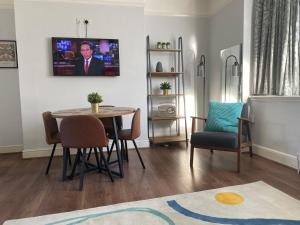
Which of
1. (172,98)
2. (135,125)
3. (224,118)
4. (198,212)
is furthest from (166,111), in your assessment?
(198,212)

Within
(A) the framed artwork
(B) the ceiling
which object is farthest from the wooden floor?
(B) the ceiling

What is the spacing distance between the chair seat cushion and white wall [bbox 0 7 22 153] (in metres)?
2.94

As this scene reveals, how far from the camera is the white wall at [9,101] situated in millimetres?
3496

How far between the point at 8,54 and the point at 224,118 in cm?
351

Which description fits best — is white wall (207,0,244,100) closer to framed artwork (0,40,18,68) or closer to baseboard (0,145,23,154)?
framed artwork (0,40,18,68)

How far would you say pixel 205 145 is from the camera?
2709mm

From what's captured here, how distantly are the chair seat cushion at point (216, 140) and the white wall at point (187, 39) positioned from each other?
5.27 feet

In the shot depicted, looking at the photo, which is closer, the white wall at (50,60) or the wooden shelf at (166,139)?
the white wall at (50,60)

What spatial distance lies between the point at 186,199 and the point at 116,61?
245cm

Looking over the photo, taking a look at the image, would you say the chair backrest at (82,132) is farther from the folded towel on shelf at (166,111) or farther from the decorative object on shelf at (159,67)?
the decorative object on shelf at (159,67)

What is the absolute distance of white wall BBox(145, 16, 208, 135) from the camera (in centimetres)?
409

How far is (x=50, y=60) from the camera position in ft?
11.1

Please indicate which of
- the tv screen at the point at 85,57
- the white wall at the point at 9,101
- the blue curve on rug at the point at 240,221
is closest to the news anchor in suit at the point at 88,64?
the tv screen at the point at 85,57

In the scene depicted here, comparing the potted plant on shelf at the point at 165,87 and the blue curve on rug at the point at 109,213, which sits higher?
the potted plant on shelf at the point at 165,87
